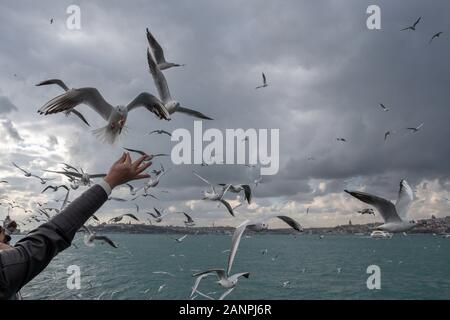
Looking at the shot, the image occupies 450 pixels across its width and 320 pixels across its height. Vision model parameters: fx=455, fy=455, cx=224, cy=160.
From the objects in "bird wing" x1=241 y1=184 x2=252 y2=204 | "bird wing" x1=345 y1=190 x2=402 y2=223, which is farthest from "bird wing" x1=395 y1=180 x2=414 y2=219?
"bird wing" x1=241 y1=184 x2=252 y2=204

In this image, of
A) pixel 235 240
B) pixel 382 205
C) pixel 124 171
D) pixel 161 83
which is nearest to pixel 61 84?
pixel 161 83

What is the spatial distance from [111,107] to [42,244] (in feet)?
26.3

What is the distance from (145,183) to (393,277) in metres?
61.9

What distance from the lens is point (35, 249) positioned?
2.02m

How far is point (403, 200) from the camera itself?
36.4ft

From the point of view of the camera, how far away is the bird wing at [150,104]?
925cm

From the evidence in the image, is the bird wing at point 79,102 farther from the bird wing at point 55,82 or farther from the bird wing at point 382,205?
the bird wing at point 382,205

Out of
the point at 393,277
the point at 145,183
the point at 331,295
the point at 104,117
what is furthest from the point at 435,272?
the point at 104,117

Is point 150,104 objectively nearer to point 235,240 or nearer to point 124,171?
point 235,240

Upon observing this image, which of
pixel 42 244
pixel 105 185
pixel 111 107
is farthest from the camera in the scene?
pixel 111 107

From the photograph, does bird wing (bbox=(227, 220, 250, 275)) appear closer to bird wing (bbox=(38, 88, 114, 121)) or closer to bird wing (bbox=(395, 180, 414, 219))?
bird wing (bbox=(38, 88, 114, 121))

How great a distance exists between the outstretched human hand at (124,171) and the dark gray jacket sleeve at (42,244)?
0.33 feet
